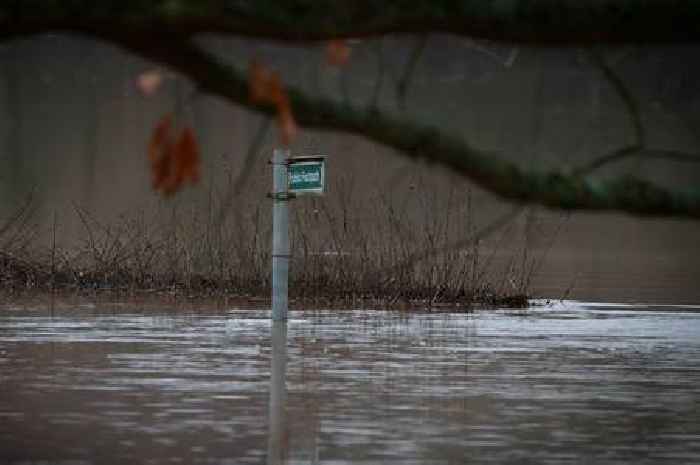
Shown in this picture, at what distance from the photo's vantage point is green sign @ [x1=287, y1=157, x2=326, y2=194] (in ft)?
72.0

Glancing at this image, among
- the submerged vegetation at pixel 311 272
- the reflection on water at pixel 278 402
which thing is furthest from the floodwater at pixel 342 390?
the submerged vegetation at pixel 311 272

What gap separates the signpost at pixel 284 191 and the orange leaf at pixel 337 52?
16.1 meters

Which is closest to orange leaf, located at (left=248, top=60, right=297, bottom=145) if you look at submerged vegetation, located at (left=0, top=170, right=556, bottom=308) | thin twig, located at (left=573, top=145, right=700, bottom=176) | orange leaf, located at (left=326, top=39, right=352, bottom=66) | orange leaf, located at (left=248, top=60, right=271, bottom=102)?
orange leaf, located at (left=248, top=60, right=271, bottom=102)

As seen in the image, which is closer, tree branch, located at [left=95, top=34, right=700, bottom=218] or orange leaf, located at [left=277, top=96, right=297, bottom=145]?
orange leaf, located at [left=277, top=96, right=297, bottom=145]

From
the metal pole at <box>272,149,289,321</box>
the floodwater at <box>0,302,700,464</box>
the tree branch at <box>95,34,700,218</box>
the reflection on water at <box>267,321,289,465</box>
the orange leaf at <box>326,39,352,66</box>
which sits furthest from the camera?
the metal pole at <box>272,149,289,321</box>

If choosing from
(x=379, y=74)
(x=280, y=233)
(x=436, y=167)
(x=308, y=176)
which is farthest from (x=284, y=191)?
(x=379, y=74)

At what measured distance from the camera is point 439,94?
380 inches

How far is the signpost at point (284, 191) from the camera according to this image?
2203 centimetres

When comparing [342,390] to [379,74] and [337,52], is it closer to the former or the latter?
[379,74]

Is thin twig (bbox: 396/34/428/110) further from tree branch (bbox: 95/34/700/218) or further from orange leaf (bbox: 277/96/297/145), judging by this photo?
orange leaf (bbox: 277/96/297/145)

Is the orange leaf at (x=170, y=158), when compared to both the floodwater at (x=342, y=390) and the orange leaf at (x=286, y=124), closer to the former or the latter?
the orange leaf at (x=286, y=124)

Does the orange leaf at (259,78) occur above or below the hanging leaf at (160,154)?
above

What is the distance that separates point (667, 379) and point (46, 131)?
12216 centimetres

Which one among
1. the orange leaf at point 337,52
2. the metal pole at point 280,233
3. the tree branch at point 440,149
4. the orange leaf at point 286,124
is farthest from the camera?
the metal pole at point 280,233
